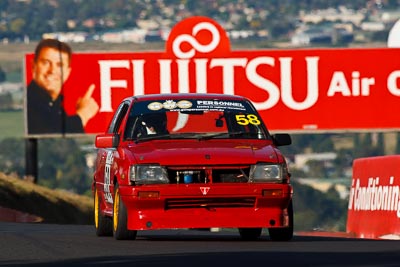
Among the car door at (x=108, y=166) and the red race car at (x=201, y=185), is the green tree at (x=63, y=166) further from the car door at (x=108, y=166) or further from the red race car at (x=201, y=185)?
the red race car at (x=201, y=185)

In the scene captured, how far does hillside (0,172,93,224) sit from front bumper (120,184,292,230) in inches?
543

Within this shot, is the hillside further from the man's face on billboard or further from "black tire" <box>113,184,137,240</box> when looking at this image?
"black tire" <box>113,184,137,240</box>

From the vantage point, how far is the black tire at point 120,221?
55.6 feet

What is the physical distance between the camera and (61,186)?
128 m

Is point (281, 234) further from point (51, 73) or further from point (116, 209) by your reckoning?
point (51, 73)

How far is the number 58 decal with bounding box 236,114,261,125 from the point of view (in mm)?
18000

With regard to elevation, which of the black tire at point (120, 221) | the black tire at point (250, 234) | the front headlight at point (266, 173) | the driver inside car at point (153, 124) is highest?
the driver inside car at point (153, 124)

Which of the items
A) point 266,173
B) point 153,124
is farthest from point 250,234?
point 266,173

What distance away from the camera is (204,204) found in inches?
656

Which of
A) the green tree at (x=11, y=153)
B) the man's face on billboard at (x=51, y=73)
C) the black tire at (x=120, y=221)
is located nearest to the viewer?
the black tire at (x=120, y=221)

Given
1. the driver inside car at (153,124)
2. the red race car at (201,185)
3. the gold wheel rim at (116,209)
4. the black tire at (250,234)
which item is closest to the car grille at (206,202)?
the red race car at (201,185)

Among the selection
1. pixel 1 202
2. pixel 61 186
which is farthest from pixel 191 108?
pixel 61 186

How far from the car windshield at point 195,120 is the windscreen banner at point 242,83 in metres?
23.8

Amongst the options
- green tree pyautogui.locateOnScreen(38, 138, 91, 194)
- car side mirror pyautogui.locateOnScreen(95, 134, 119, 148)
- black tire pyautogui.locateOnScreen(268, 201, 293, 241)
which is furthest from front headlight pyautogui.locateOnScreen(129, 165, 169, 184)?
green tree pyautogui.locateOnScreen(38, 138, 91, 194)
